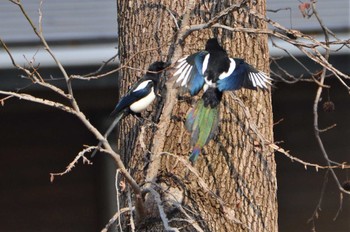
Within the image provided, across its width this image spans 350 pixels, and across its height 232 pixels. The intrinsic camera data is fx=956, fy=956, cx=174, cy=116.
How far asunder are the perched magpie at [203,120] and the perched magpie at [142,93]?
0.73 feet

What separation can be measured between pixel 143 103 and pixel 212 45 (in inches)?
12.9

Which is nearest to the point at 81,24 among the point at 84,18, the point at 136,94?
the point at 84,18

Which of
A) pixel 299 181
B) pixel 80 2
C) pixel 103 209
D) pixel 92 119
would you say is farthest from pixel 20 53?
pixel 299 181

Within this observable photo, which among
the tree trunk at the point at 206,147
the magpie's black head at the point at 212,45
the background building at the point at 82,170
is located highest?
the magpie's black head at the point at 212,45

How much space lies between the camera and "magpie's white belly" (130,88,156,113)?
3.39 meters

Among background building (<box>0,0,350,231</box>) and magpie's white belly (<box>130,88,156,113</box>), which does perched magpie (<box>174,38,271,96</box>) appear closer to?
magpie's white belly (<box>130,88,156,113</box>)

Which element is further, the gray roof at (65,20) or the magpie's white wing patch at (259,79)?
the gray roof at (65,20)

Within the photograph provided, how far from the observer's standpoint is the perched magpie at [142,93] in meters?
3.41

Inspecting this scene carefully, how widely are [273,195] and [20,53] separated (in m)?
2.46

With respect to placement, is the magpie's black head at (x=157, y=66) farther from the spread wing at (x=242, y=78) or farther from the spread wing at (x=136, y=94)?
the spread wing at (x=242, y=78)

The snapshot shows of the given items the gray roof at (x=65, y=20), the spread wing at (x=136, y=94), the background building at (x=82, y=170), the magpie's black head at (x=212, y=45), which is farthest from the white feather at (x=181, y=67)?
the background building at (x=82, y=170)

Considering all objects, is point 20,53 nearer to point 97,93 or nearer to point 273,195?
point 97,93

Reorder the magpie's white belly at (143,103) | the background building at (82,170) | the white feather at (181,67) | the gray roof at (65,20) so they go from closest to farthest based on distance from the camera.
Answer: the white feather at (181,67), the magpie's white belly at (143,103), the gray roof at (65,20), the background building at (82,170)

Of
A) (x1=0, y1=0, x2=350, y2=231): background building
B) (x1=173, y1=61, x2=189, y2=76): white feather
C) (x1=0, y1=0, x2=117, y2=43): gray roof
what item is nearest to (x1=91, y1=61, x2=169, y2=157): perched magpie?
(x1=173, y1=61, x2=189, y2=76): white feather
